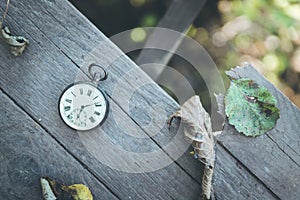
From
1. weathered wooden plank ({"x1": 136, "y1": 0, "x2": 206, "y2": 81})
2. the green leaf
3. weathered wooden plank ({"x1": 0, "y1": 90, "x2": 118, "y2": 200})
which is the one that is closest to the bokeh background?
weathered wooden plank ({"x1": 136, "y1": 0, "x2": 206, "y2": 81})

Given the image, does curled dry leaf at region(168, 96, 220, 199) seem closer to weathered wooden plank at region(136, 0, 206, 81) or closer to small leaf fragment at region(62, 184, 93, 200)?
small leaf fragment at region(62, 184, 93, 200)

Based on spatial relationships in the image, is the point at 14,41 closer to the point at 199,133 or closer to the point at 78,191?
the point at 78,191

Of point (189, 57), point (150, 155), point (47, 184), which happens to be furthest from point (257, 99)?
point (189, 57)

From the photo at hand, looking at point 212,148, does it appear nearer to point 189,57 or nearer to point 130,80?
point 130,80

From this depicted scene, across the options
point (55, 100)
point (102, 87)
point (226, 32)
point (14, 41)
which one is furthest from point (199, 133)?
point (226, 32)

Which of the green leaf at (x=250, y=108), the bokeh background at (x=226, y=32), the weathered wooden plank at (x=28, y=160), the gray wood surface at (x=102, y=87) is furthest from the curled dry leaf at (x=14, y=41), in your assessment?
the bokeh background at (x=226, y=32)
